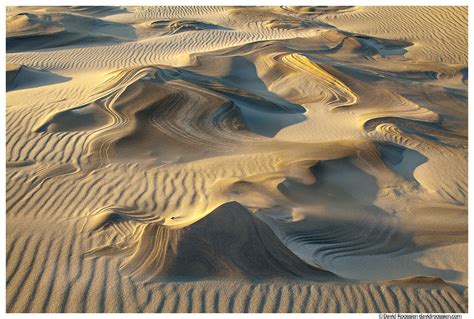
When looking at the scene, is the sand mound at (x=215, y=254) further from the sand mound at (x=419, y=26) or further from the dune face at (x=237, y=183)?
the sand mound at (x=419, y=26)

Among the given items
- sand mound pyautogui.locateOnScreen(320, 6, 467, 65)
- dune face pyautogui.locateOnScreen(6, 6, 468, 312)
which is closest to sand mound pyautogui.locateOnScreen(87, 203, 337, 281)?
dune face pyautogui.locateOnScreen(6, 6, 468, 312)

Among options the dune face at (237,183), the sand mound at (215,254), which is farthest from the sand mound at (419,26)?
the sand mound at (215,254)

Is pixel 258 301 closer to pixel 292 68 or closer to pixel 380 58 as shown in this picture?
pixel 292 68

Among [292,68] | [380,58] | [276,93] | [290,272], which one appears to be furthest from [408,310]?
[380,58]

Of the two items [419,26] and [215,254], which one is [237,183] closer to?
[215,254]

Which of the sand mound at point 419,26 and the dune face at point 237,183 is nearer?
the dune face at point 237,183

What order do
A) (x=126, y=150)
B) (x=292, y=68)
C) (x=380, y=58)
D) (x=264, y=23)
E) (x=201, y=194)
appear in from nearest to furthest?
1. (x=201, y=194)
2. (x=126, y=150)
3. (x=292, y=68)
4. (x=380, y=58)
5. (x=264, y=23)

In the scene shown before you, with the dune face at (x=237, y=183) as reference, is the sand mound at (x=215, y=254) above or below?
above

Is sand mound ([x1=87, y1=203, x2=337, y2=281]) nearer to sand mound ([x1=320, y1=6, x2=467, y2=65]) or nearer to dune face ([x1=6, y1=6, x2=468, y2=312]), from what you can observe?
dune face ([x1=6, y1=6, x2=468, y2=312])

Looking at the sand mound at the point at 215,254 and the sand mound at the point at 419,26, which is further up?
the sand mound at the point at 215,254
